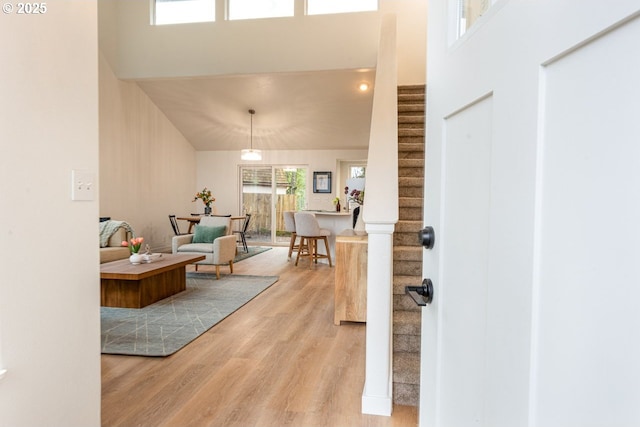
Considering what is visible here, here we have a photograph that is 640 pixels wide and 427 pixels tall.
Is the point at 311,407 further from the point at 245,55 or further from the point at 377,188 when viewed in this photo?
the point at 245,55

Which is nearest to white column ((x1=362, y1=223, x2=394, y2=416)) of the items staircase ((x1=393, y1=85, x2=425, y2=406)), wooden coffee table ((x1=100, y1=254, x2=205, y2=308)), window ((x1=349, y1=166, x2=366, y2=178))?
staircase ((x1=393, y1=85, x2=425, y2=406))

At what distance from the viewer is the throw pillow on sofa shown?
5.55 meters

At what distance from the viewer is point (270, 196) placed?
29.5 feet

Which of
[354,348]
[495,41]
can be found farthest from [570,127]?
[354,348]

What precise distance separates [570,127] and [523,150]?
88mm

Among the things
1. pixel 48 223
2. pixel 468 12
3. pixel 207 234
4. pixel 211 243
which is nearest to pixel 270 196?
pixel 207 234

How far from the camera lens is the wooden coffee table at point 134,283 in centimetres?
360

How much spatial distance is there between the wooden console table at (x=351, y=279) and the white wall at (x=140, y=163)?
184 inches

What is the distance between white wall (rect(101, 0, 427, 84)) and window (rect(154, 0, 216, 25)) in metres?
0.18

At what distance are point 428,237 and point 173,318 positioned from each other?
3143 mm

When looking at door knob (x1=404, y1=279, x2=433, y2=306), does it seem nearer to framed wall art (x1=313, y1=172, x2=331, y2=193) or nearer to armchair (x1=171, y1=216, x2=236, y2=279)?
armchair (x1=171, y1=216, x2=236, y2=279)

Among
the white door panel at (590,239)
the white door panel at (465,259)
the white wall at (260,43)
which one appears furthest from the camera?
the white wall at (260,43)

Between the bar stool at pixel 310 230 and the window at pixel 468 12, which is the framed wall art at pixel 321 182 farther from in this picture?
the window at pixel 468 12

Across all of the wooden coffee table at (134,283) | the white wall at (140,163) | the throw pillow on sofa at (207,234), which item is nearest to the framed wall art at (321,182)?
the white wall at (140,163)
